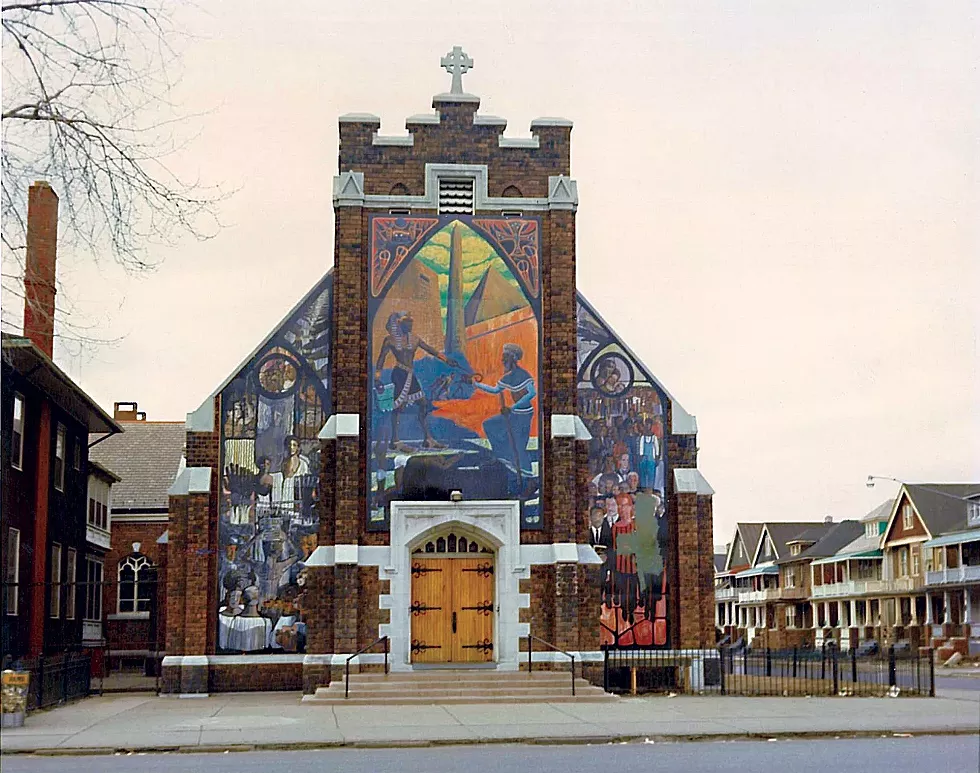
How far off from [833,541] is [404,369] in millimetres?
64476

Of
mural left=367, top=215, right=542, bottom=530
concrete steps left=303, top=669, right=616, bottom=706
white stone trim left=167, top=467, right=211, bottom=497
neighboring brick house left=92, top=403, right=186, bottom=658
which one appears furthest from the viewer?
neighboring brick house left=92, top=403, right=186, bottom=658

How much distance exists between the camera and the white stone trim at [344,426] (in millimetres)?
28688

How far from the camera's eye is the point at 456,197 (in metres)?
30.1

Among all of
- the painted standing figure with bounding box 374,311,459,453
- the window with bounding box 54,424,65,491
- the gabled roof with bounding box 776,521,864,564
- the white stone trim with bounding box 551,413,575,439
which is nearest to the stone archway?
the painted standing figure with bounding box 374,311,459,453

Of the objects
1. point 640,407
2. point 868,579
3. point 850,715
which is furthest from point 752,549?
point 850,715

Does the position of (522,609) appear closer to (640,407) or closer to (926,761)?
(640,407)

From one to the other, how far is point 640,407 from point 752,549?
8092cm

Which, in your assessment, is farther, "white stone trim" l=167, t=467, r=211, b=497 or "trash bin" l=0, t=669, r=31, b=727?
"white stone trim" l=167, t=467, r=211, b=497

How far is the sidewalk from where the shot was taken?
62.5 ft

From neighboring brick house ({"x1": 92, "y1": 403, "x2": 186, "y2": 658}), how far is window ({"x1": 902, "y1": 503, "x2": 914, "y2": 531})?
39789 millimetres

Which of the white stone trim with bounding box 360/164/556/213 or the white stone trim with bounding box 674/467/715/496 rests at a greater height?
the white stone trim with bounding box 360/164/556/213

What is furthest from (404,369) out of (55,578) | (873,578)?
(873,578)

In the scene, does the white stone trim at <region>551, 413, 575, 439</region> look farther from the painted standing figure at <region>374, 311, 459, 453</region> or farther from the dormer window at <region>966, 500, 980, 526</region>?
the dormer window at <region>966, 500, 980, 526</region>

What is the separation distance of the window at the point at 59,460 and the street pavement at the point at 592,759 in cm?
1838
